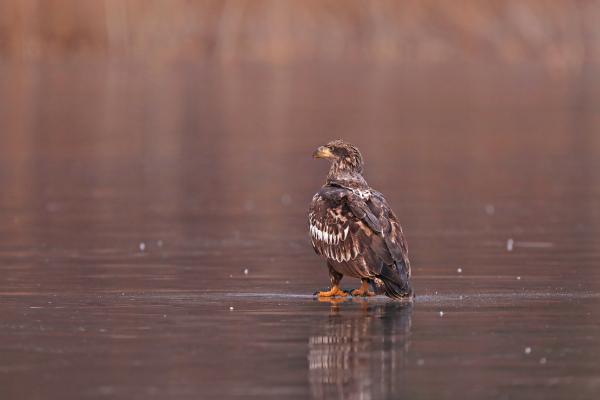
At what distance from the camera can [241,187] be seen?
68.7ft

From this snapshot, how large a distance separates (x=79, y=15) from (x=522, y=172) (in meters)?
37.3

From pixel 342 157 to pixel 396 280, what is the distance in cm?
140

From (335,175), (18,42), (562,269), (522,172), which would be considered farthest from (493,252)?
(18,42)

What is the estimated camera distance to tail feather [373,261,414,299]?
10.8m

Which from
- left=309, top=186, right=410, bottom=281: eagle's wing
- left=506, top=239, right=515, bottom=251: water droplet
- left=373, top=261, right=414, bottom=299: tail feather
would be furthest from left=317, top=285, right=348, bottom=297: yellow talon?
left=506, top=239, right=515, bottom=251: water droplet

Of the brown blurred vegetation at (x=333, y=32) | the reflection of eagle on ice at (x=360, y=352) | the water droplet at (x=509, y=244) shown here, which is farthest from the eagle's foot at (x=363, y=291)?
the brown blurred vegetation at (x=333, y=32)

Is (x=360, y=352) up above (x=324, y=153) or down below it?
below

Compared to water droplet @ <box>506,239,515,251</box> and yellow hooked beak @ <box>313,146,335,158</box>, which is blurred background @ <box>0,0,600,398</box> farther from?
yellow hooked beak @ <box>313,146,335,158</box>

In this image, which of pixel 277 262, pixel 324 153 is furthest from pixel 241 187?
pixel 324 153

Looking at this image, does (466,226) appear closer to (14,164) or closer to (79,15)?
(14,164)

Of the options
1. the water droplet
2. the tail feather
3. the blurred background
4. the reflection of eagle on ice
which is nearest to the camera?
the reflection of eagle on ice

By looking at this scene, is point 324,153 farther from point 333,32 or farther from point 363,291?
point 333,32

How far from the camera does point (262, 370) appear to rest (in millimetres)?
8680

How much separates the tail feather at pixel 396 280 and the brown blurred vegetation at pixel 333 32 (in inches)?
1909
